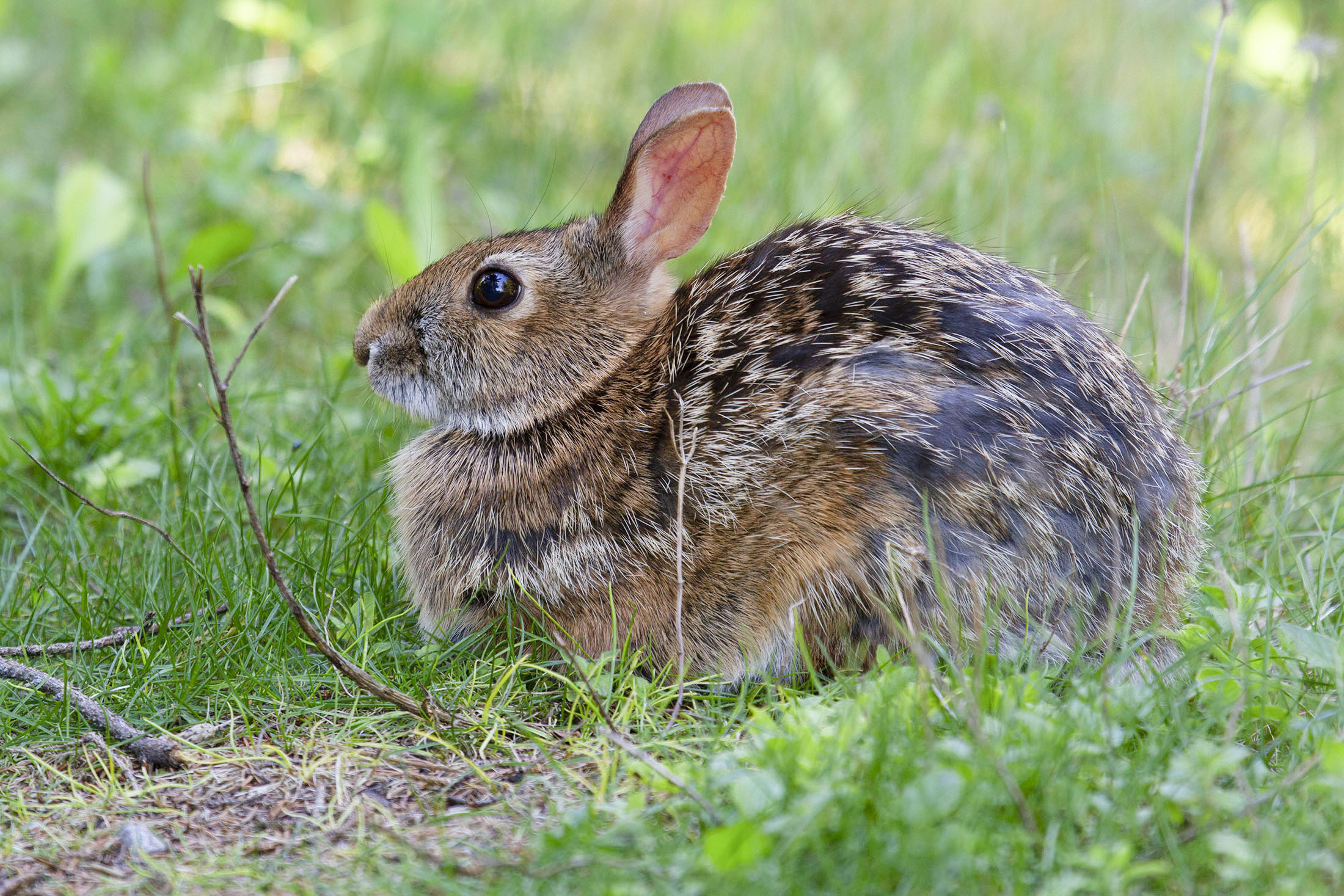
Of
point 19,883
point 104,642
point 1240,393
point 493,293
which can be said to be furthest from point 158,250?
point 1240,393

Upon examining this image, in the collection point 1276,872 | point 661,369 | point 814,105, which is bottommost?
point 1276,872

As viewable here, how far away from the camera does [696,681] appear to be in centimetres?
342

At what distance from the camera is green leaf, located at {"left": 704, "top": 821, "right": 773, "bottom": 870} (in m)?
2.43

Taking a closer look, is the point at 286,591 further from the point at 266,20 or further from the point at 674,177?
the point at 266,20

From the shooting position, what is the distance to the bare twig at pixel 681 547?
3.39 m

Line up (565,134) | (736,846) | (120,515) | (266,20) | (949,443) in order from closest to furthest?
(736,846)
(949,443)
(120,515)
(565,134)
(266,20)

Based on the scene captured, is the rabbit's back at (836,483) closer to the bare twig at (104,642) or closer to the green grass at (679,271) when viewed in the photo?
the green grass at (679,271)

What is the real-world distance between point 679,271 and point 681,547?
2.64m

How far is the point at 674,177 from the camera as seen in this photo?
4.19 meters

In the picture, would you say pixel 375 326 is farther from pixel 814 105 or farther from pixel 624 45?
pixel 624 45

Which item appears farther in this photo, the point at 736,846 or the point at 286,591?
the point at 286,591

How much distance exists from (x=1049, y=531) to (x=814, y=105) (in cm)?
403

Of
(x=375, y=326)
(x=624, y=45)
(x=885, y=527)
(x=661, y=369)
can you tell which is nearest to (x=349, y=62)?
(x=624, y=45)

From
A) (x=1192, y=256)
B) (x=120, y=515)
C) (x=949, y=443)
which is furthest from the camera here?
(x=1192, y=256)
